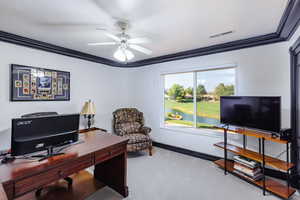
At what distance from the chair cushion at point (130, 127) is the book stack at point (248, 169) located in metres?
2.37

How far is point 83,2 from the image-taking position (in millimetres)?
1647

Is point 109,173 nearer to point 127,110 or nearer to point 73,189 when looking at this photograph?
point 73,189

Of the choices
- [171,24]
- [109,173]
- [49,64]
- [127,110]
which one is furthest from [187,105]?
[49,64]

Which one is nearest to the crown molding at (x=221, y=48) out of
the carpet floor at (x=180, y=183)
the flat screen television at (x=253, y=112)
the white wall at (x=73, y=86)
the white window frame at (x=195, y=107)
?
the white window frame at (x=195, y=107)

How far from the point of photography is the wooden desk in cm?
111

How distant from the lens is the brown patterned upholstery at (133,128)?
10.9ft

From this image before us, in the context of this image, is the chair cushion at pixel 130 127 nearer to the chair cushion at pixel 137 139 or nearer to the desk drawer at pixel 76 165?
the chair cushion at pixel 137 139

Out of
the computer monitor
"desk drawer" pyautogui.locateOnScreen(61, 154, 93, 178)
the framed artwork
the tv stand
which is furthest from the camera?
the framed artwork

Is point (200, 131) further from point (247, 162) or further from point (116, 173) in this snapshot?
point (116, 173)

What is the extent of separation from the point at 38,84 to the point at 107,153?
2.25m

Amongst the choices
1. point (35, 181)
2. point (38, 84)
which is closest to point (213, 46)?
point (35, 181)

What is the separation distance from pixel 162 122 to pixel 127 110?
3.55 feet

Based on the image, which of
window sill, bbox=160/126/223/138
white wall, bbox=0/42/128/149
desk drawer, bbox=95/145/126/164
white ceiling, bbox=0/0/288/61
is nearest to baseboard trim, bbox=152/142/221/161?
window sill, bbox=160/126/223/138

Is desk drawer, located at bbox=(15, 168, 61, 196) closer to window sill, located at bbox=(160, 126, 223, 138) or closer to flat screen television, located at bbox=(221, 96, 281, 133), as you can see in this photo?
flat screen television, located at bbox=(221, 96, 281, 133)
